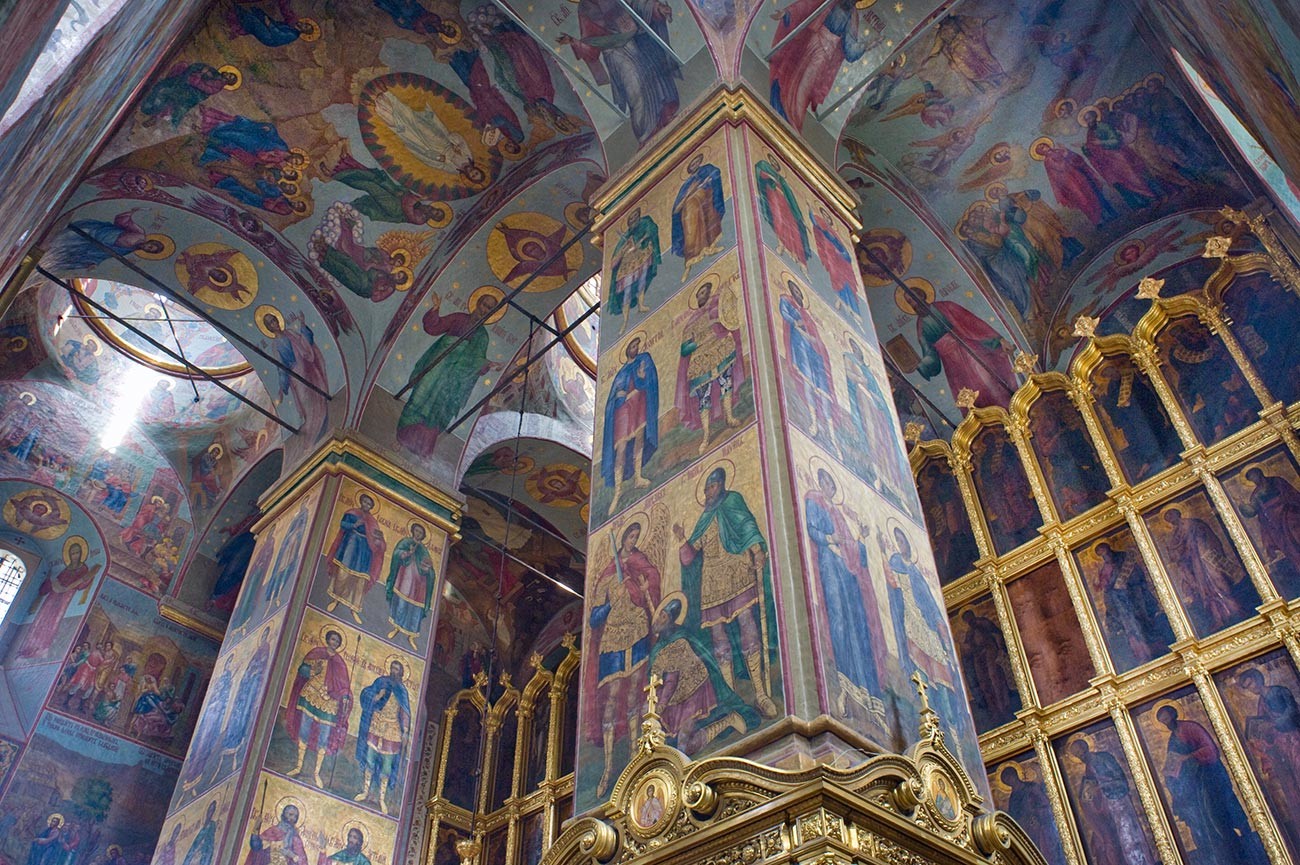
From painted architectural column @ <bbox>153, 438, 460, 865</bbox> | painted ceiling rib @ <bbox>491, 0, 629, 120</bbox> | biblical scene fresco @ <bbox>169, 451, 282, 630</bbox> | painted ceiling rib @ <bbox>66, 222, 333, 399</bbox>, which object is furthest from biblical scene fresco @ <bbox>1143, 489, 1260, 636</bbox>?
biblical scene fresco @ <bbox>169, 451, 282, 630</bbox>

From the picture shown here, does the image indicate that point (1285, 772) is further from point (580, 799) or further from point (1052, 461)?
point (580, 799)

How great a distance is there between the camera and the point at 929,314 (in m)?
11.1

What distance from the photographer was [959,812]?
14.1ft

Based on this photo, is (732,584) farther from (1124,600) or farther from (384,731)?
(384,731)

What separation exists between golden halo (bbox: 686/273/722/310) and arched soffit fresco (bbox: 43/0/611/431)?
307 centimetres

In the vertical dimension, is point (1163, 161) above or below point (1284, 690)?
above

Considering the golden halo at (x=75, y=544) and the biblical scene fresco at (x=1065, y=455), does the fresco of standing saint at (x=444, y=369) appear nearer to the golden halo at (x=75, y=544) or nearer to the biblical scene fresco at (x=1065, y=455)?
the golden halo at (x=75, y=544)

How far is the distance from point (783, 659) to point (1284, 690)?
15.3 feet

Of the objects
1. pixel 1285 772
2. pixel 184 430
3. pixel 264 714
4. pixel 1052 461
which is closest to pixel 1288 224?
pixel 1052 461

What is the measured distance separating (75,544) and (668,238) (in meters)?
10.4

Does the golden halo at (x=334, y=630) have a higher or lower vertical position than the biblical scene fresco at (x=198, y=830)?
higher

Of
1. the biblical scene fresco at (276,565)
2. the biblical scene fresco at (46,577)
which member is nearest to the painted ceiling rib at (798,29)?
the biblical scene fresco at (276,565)

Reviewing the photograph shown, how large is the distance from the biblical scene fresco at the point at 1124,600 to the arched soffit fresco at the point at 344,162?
6024mm

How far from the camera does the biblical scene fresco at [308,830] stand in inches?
315
